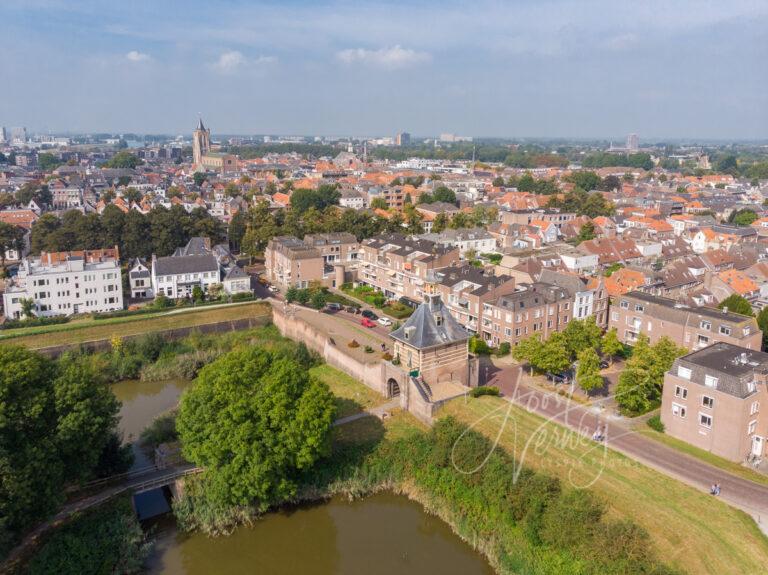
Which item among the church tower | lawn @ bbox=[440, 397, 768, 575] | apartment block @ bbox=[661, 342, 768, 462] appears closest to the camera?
lawn @ bbox=[440, 397, 768, 575]

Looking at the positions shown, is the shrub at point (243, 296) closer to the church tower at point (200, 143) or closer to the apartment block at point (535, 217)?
the apartment block at point (535, 217)

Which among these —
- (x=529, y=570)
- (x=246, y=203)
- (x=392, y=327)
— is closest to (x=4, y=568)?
(x=529, y=570)

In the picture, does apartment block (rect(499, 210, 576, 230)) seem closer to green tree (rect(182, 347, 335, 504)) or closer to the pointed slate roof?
the pointed slate roof

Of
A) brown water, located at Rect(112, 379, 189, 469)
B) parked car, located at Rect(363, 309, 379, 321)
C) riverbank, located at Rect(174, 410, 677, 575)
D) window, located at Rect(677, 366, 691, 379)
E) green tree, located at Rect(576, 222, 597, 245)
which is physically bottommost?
brown water, located at Rect(112, 379, 189, 469)

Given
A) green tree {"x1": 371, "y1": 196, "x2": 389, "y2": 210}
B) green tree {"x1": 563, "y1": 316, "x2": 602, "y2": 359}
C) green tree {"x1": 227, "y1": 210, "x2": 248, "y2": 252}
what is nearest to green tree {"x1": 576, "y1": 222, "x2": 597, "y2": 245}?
green tree {"x1": 371, "y1": 196, "x2": 389, "y2": 210}

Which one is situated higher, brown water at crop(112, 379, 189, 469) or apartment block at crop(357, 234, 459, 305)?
apartment block at crop(357, 234, 459, 305)

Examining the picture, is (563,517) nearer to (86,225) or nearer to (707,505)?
(707,505)
